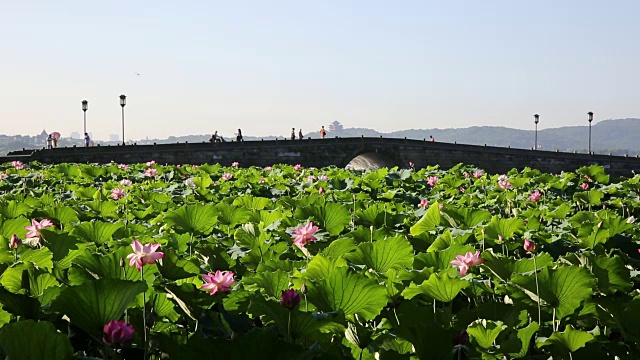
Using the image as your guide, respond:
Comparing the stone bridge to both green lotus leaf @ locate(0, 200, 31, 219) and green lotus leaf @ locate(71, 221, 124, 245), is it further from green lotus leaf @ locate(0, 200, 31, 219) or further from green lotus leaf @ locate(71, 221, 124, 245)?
green lotus leaf @ locate(71, 221, 124, 245)

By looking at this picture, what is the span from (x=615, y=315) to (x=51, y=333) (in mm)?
1494

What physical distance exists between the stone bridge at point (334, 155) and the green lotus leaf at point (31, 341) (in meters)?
26.4

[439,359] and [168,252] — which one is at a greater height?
[168,252]

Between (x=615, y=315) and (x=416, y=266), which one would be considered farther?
(x=416, y=266)


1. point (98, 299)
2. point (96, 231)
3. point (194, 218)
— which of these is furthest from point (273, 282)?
point (194, 218)

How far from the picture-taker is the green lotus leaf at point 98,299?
1756 mm

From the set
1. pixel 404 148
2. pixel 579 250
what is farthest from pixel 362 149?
pixel 579 250

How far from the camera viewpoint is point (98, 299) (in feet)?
5.79

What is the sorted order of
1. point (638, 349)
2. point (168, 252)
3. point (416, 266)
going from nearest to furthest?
point (638, 349), point (168, 252), point (416, 266)

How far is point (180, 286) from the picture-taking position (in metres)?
2.15

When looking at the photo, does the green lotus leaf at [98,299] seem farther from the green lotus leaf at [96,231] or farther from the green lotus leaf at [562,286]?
the green lotus leaf at [96,231]

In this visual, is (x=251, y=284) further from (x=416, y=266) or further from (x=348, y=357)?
(x=348, y=357)

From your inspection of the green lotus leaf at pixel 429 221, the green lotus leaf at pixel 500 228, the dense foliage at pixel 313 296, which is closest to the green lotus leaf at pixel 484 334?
the dense foliage at pixel 313 296

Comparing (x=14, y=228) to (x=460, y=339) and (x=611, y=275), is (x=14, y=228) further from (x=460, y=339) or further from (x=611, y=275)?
(x=611, y=275)
